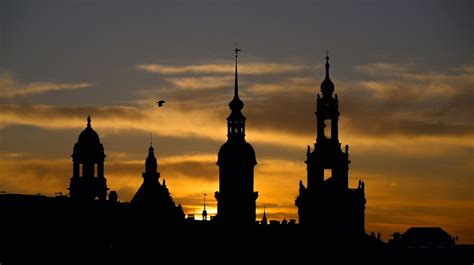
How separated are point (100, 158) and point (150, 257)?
1113cm

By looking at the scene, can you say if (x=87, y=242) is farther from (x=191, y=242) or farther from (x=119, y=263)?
(x=191, y=242)

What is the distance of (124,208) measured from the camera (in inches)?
7515

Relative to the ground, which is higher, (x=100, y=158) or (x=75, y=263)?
(x=100, y=158)

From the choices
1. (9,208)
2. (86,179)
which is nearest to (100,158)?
(86,179)

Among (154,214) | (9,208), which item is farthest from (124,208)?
(9,208)

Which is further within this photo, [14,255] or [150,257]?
[150,257]

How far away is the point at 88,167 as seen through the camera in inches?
7229

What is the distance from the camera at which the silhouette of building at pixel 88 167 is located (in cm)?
18300

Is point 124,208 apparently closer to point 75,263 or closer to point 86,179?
point 86,179

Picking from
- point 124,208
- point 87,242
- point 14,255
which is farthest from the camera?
point 124,208

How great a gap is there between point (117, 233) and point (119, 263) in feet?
21.1

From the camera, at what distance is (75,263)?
16988cm

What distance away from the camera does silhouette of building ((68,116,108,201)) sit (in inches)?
7205

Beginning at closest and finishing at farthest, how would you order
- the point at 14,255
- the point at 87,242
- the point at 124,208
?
the point at 14,255 < the point at 87,242 < the point at 124,208
